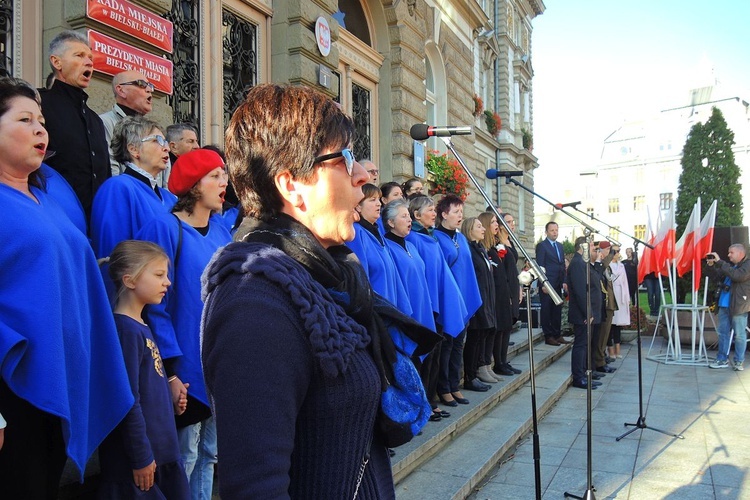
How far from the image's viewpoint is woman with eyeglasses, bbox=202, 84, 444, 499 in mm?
1161

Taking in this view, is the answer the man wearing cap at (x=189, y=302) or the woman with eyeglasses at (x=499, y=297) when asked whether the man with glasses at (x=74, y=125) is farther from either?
the woman with eyeglasses at (x=499, y=297)

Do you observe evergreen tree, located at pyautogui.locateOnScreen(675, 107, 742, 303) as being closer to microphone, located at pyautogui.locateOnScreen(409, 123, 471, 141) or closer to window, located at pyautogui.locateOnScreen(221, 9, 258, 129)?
window, located at pyautogui.locateOnScreen(221, 9, 258, 129)

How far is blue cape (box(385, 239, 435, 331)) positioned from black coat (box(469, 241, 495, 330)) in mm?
1528

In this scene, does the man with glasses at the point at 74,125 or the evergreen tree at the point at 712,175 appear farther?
the evergreen tree at the point at 712,175

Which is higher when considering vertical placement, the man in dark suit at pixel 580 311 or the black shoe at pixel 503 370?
the man in dark suit at pixel 580 311

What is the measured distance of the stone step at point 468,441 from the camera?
430 cm

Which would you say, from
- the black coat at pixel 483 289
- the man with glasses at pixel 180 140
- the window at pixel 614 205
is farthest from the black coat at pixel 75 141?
the window at pixel 614 205

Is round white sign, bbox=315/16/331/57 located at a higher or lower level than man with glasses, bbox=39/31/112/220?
higher

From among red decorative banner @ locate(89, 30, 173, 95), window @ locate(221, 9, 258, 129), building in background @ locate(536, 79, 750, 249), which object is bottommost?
red decorative banner @ locate(89, 30, 173, 95)

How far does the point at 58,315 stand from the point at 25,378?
0.73 feet

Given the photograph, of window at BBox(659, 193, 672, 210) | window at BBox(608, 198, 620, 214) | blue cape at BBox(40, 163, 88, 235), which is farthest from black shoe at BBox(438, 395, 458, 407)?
window at BBox(608, 198, 620, 214)

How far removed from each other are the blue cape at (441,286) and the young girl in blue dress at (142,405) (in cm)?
345

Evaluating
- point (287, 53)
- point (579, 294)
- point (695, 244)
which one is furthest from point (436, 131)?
point (695, 244)

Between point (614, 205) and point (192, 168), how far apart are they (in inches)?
2817
